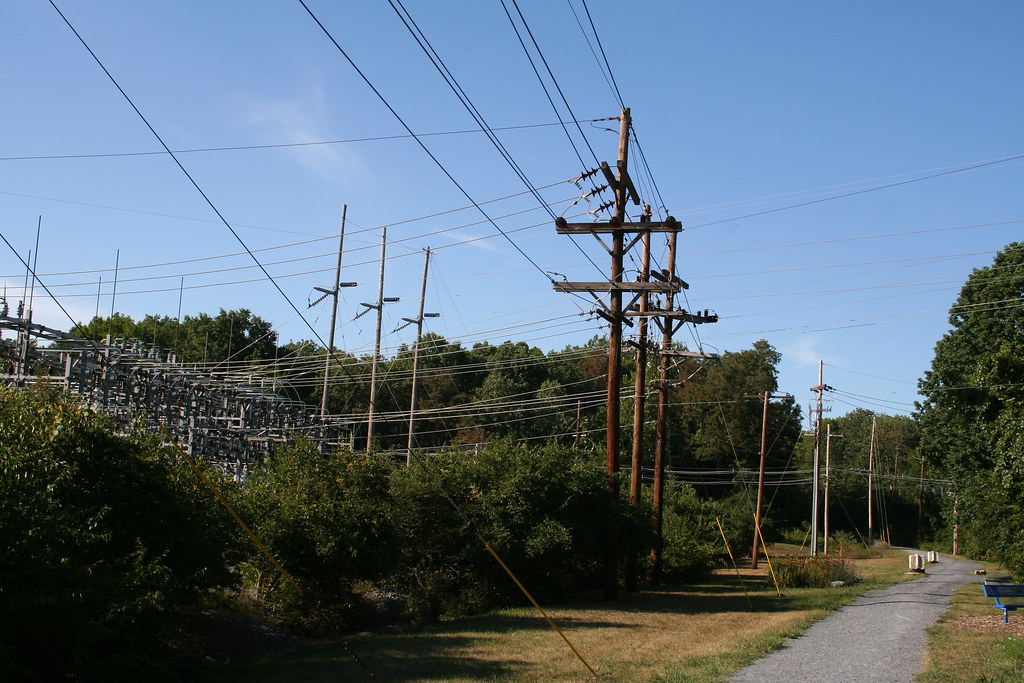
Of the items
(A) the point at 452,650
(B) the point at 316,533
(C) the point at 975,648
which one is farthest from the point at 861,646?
(B) the point at 316,533

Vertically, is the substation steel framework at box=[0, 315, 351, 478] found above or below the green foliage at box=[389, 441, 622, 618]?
above

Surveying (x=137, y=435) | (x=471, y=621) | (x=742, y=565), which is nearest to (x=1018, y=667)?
(x=471, y=621)

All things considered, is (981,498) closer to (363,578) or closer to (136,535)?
(363,578)

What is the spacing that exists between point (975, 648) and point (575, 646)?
7606 mm

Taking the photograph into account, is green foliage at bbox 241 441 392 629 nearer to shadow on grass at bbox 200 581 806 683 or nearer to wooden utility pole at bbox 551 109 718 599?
shadow on grass at bbox 200 581 806 683

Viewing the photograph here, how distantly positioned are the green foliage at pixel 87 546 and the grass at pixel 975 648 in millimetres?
11141

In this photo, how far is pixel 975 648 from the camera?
16.7 metres

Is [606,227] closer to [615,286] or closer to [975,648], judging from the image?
[615,286]

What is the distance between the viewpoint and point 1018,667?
14070 millimetres

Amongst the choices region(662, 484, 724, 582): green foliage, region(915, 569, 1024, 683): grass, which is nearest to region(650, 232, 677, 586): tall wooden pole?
region(662, 484, 724, 582): green foliage

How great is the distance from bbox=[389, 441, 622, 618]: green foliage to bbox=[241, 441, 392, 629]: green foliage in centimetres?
207

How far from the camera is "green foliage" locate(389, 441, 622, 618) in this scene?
869 inches

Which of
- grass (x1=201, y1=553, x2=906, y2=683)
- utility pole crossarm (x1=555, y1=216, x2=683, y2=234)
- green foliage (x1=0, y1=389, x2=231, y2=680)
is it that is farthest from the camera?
utility pole crossarm (x1=555, y1=216, x2=683, y2=234)

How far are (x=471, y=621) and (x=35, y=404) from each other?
432 inches
